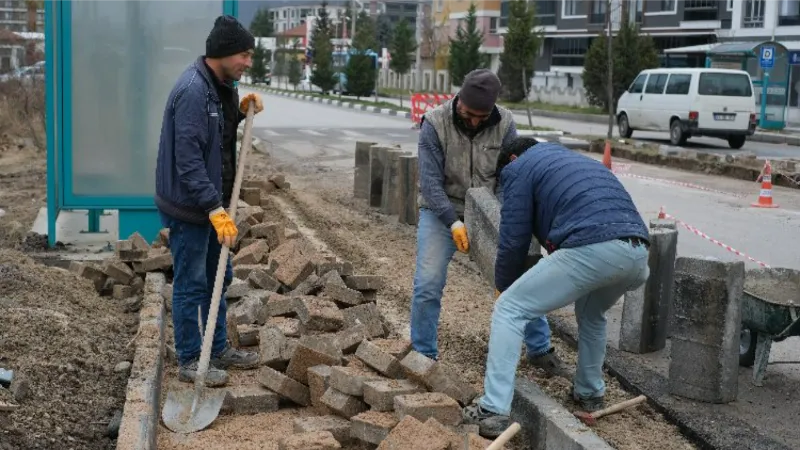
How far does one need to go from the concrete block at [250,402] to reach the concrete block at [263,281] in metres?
1.91

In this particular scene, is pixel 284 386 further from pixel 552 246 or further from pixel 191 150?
pixel 552 246

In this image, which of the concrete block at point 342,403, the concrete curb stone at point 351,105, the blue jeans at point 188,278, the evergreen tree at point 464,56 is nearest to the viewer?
the concrete block at point 342,403

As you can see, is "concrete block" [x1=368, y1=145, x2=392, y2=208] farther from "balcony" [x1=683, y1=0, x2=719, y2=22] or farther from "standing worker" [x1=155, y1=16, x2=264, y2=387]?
"balcony" [x1=683, y1=0, x2=719, y2=22]

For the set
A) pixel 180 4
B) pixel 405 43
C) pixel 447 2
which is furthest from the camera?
pixel 447 2

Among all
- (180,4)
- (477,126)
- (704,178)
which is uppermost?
(180,4)

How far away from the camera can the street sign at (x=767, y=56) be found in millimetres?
29250

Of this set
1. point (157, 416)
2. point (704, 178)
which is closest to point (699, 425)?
point (157, 416)

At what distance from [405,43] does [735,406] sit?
56.8 meters

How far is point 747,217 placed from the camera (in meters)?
13.1

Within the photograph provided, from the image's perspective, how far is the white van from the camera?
78.3ft

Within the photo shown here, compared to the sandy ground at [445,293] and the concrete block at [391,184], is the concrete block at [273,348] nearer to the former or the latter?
the sandy ground at [445,293]

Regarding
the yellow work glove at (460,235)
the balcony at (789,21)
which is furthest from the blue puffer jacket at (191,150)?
the balcony at (789,21)

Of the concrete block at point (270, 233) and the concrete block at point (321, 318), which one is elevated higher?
the concrete block at point (270, 233)

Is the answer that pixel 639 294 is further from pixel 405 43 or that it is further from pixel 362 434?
pixel 405 43
